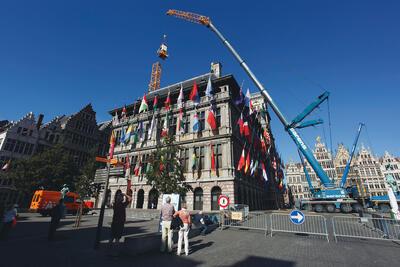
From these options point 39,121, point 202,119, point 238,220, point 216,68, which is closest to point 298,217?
point 238,220

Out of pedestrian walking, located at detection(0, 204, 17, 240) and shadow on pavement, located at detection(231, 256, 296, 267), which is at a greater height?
pedestrian walking, located at detection(0, 204, 17, 240)

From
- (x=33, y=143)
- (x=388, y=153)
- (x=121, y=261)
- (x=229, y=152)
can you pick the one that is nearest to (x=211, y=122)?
(x=229, y=152)

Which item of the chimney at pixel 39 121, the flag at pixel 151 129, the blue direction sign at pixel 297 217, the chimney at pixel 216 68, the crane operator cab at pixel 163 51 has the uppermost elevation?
the crane operator cab at pixel 163 51

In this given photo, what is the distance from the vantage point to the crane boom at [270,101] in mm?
25688

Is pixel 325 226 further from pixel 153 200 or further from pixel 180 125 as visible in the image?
pixel 153 200

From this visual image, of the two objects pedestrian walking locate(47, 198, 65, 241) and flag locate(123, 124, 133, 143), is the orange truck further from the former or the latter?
pedestrian walking locate(47, 198, 65, 241)

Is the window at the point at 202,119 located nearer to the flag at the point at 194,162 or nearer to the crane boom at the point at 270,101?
the flag at the point at 194,162

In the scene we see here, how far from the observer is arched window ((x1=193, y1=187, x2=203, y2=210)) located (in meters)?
25.6

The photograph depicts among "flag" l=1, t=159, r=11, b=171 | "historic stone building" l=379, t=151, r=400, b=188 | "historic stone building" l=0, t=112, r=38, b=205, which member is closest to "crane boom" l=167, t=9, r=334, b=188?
"historic stone building" l=0, t=112, r=38, b=205

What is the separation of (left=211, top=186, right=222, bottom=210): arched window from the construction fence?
9.44m

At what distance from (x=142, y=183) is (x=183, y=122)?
1111 cm

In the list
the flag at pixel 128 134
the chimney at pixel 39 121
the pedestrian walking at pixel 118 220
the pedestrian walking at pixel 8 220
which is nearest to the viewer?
the pedestrian walking at pixel 118 220

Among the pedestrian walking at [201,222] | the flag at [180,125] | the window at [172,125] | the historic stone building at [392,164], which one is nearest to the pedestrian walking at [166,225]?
the pedestrian walking at [201,222]

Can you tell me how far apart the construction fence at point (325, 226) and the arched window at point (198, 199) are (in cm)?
1078
